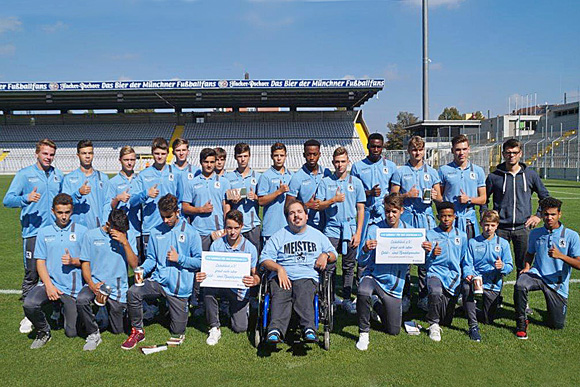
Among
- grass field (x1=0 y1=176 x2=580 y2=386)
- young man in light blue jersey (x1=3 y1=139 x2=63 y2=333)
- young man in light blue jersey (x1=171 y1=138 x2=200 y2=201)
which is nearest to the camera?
grass field (x1=0 y1=176 x2=580 y2=386)

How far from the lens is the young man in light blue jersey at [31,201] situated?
4723mm

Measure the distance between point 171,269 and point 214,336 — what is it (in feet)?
2.54

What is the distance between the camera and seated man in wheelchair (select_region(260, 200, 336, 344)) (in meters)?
3.93

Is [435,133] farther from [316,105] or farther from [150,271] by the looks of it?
[150,271]

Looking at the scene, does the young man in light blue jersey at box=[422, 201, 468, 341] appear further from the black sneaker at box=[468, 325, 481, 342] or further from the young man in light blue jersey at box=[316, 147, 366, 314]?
the young man in light blue jersey at box=[316, 147, 366, 314]

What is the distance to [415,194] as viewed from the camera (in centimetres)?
498

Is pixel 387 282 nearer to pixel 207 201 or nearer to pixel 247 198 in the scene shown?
pixel 247 198

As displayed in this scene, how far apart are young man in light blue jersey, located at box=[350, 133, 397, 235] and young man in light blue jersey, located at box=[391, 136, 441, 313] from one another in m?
0.16

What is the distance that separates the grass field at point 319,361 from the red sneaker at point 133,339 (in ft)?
0.29

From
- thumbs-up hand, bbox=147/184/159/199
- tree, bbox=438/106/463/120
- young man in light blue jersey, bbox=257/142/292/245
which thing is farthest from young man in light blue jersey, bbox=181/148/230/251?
tree, bbox=438/106/463/120

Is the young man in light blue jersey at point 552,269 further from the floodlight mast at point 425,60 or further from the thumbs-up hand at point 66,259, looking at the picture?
the floodlight mast at point 425,60

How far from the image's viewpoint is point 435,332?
4289 millimetres

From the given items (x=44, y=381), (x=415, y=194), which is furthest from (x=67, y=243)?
(x=415, y=194)

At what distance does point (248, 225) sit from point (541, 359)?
321cm
